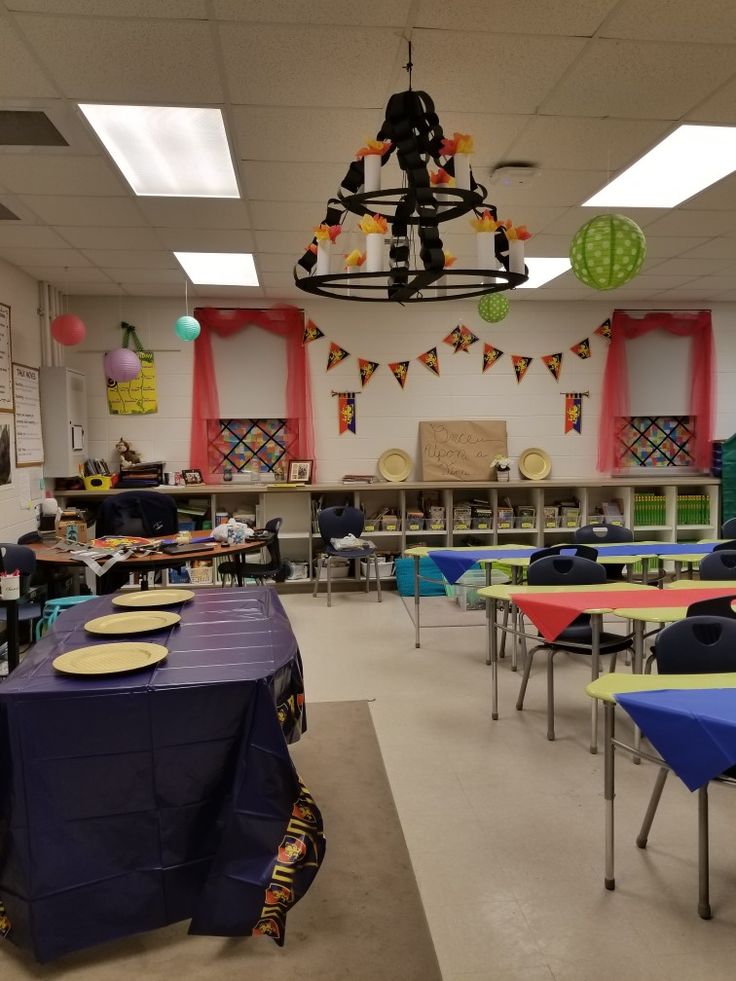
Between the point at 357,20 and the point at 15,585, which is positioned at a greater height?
the point at 357,20

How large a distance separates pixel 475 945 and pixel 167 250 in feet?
15.9


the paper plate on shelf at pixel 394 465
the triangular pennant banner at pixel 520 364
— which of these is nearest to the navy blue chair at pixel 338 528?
the paper plate on shelf at pixel 394 465

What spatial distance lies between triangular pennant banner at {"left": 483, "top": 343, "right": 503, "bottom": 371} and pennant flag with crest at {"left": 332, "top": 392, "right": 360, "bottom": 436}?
143cm

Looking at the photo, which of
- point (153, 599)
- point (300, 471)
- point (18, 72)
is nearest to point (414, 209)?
point (18, 72)

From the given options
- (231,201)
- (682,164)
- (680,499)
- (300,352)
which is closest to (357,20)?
(231,201)

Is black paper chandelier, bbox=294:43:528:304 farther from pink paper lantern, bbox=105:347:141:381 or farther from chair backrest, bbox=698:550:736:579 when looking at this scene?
pink paper lantern, bbox=105:347:141:381

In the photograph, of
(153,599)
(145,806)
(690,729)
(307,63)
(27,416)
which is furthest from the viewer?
(27,416)

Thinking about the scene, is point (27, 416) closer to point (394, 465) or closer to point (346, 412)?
point (346, 412)

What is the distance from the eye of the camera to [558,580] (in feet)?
12.4

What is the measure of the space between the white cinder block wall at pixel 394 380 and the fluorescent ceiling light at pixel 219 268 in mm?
742

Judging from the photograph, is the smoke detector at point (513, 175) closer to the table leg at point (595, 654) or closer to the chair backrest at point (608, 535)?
the table leg at point (595, 654)

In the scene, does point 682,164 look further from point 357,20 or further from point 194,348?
point 194,348

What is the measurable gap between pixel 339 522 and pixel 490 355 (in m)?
2.48

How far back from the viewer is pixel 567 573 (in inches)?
149
